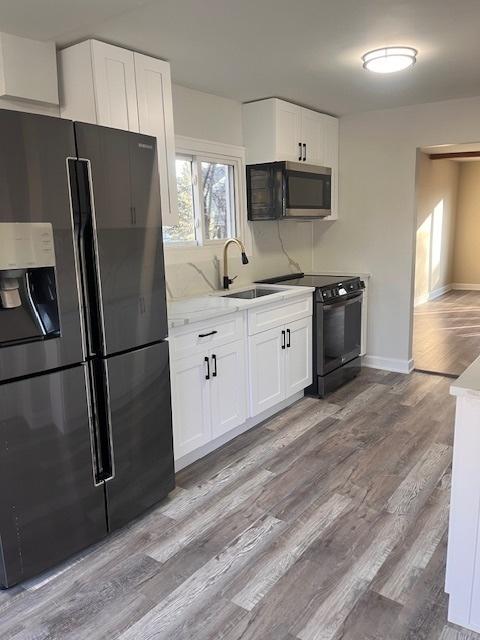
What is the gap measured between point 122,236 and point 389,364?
11.0 feet

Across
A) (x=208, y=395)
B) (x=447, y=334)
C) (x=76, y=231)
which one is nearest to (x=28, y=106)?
(x=76, y=231)

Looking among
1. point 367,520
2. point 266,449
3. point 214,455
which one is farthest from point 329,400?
point 367,520

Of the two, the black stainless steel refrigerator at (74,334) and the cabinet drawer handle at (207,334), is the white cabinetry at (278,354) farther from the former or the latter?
the black stainless steel refrigerator at (74,334)

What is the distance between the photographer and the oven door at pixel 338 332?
3.96 metres

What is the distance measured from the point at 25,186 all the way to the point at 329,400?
2917mm

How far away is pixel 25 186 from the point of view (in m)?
1.80

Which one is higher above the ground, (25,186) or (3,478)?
(25,186)

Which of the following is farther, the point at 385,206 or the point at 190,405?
the point at 385,206

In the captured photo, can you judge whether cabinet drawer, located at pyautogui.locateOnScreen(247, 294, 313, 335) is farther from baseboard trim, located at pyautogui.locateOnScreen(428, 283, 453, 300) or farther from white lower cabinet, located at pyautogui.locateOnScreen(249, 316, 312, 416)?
baseboard trim, located at pyautogui.locateOnScreen(428, 283, 453, 300)

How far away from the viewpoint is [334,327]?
4.11 m

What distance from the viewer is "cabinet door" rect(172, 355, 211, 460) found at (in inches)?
106

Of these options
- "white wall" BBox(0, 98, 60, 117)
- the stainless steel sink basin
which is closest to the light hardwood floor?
the stainless steel sink basin

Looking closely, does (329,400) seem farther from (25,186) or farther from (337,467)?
(25,186)

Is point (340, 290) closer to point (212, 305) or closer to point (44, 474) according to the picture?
point (212, 305)
